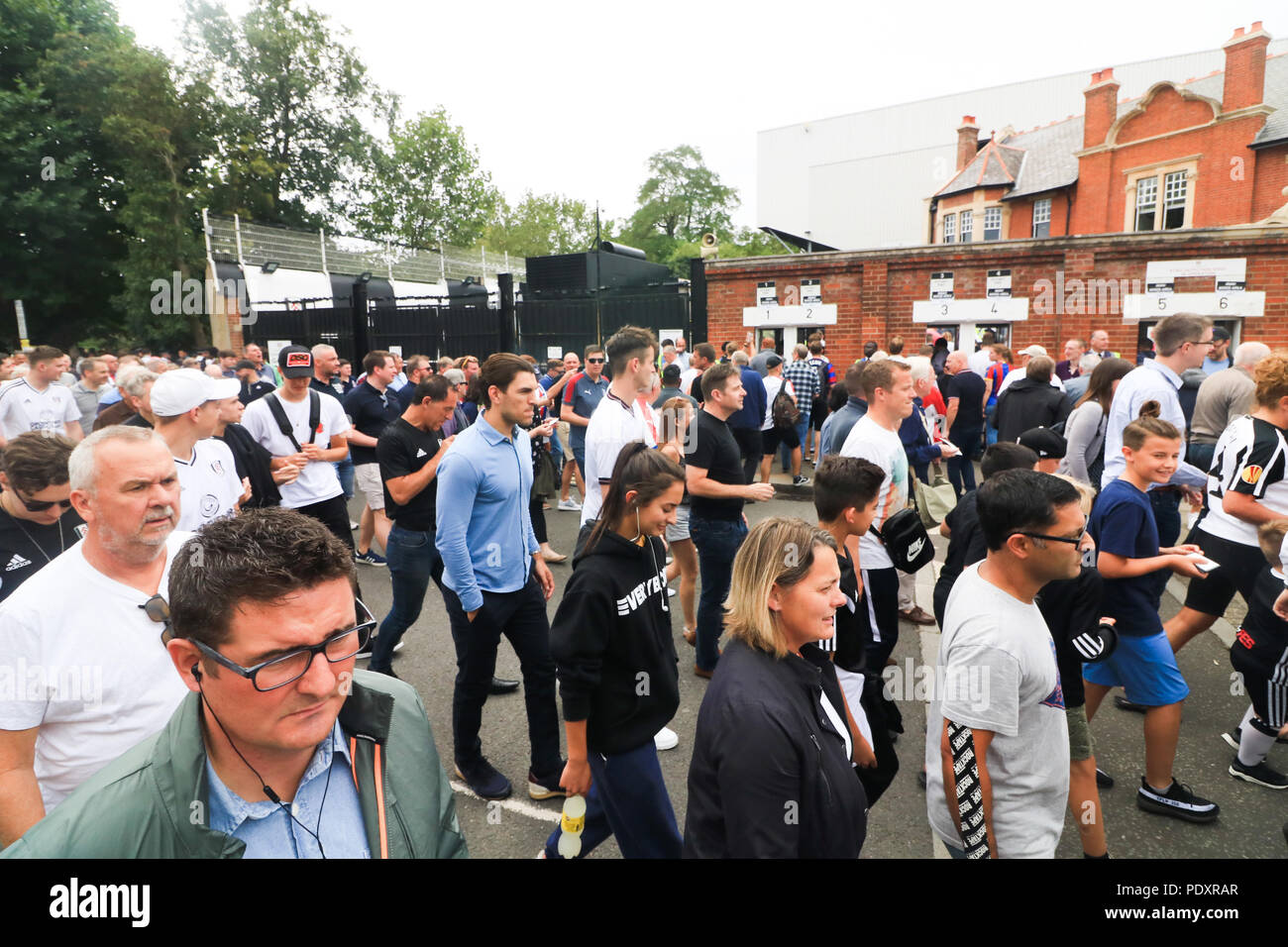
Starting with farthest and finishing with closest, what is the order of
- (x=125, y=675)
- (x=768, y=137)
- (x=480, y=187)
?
1. (x=768, y=137)
2. (x=480, y=187)
3. (x=125, y=675)

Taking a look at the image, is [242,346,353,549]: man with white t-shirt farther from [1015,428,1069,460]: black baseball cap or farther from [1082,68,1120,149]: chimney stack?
[1082,68,1120,149]: chimney stack

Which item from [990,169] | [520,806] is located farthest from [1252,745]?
[990,169]

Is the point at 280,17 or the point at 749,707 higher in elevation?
the point at 280,17

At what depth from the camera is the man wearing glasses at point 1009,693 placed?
91.6 inches

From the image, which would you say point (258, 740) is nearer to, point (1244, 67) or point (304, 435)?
point (304, 435)

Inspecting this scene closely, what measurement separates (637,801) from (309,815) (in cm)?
152

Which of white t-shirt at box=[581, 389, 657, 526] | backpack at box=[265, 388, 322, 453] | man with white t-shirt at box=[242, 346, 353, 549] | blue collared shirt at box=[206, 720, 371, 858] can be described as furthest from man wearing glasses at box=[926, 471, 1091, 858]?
backpack at box=[265, 388, 322, 453]

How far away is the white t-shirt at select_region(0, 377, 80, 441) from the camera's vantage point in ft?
26.0

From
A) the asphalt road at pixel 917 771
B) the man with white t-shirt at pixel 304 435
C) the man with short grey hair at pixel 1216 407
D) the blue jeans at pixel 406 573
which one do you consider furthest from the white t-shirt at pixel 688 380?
the blue jeans at pixel 406 573
